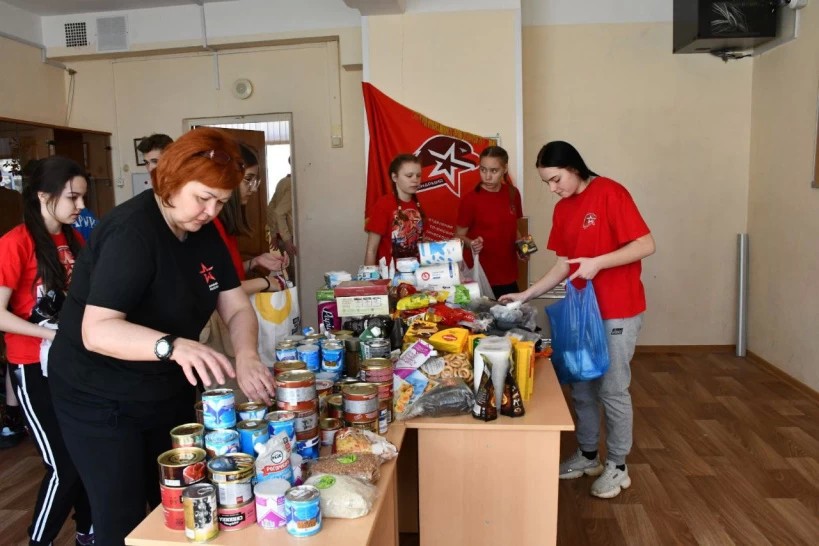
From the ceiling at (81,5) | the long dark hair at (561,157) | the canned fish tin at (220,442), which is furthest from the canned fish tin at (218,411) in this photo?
the ceiling at (81,5)

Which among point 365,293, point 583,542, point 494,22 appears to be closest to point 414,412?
point 365,293

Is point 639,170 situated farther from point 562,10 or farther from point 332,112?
point 332,112

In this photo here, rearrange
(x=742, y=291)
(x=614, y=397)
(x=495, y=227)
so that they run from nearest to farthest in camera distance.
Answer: (x=614, y=397) → (x=495, y=227) → (x=742, y=291)

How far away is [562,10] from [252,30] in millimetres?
2222

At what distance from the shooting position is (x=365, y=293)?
7.17ft

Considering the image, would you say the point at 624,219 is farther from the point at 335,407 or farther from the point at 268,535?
the point at 268,535

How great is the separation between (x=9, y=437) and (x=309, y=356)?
2.48 m

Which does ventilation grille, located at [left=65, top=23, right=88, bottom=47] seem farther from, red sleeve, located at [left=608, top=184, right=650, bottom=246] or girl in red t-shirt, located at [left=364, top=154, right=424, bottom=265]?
red sleeve, located at [left=608, top=184, right=650, bottom=246]

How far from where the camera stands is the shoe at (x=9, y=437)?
326 centimetres

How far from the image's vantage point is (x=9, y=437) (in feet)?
10.8

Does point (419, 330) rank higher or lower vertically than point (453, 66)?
lower

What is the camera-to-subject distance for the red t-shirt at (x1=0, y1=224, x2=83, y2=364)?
6.34 ft

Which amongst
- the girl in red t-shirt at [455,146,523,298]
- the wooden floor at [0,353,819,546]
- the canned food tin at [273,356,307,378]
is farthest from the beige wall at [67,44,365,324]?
the canned food tin at [273,356,307,378]

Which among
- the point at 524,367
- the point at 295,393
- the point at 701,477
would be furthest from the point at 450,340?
the point at 701,477
